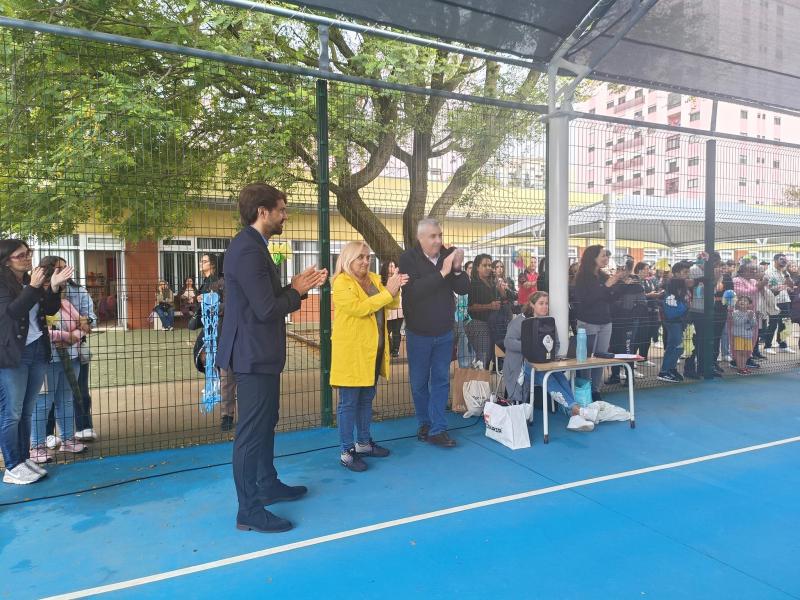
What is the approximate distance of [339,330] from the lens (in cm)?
401

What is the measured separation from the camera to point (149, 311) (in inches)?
194

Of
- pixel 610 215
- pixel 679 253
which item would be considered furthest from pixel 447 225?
pixel 679 253

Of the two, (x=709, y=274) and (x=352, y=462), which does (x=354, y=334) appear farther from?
(x=709, y=274)

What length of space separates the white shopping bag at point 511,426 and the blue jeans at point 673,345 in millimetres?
3724

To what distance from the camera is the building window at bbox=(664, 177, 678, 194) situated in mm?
6146

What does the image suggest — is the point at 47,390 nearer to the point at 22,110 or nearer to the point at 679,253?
the point at 22,110

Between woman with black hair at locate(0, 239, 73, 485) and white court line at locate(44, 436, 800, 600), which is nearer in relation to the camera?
white court line at locate(44, 436, 800, 600)

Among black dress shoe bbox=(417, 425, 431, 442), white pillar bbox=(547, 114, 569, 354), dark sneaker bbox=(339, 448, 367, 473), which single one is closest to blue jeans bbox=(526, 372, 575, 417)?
white pillar bbox=(547, 114, 569, 354)

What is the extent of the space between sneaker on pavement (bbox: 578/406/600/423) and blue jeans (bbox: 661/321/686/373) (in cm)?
281

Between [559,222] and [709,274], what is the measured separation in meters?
3.22

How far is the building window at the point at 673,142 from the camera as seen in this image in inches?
254

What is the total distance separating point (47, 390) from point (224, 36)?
5373 millimetres

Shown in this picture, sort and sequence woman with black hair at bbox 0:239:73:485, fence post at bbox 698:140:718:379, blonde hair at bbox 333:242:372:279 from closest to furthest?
1. woman with black hair at bbox 0:239:73:485
2. blonde hair at bbox 333:242:372:279
3. fence post at bbox 698:140:718:379

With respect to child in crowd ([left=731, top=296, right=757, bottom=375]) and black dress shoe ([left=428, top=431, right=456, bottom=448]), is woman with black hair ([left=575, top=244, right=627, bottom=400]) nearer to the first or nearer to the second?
black dress shoe ([left=428, top=431, right=456, bottom=448])
